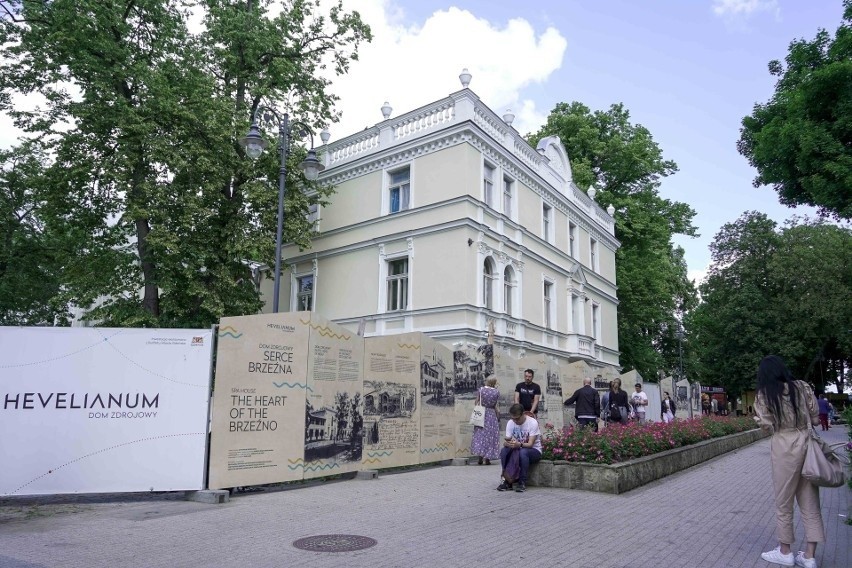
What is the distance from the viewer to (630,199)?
1497 inches

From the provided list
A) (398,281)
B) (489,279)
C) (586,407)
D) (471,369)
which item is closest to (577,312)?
(489,279)

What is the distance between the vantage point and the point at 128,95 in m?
20.6

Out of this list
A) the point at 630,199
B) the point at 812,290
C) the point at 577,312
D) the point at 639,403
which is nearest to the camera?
the point at 639,403

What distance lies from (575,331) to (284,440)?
918 inches

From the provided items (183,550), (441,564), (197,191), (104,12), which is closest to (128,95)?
(104,12)

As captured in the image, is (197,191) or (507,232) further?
(507,232)

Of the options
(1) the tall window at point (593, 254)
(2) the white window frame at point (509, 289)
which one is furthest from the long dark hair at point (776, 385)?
(1) the tall window at point (593, 254)

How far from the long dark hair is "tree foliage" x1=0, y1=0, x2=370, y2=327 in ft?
55.4

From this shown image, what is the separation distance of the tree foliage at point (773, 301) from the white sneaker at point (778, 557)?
46.0 metres

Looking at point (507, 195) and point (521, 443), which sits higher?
point (507, 195)

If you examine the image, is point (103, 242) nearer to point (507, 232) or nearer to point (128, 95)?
point (128, 95)

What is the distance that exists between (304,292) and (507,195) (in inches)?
397

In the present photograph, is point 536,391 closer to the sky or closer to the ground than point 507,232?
closer to the ground

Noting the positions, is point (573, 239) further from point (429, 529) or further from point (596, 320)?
point (429, 529)
